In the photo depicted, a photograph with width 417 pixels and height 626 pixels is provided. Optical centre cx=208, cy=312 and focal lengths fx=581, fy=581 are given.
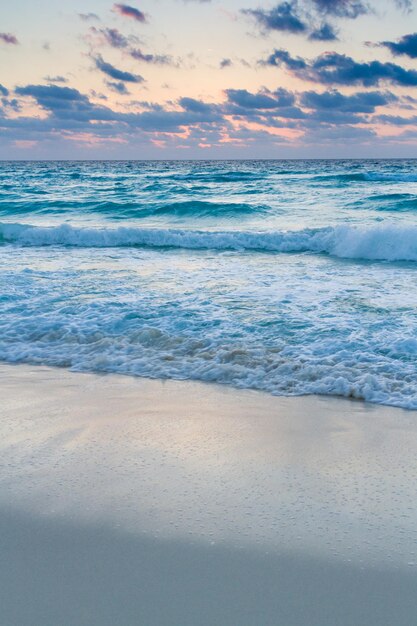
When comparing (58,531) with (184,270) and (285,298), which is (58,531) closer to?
(285,298)

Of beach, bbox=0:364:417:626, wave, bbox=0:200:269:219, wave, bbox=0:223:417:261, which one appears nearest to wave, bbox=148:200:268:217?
wave, bbox=0:200:269:219

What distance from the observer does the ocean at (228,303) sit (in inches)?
212

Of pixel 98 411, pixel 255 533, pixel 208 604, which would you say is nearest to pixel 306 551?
pixel 255 533

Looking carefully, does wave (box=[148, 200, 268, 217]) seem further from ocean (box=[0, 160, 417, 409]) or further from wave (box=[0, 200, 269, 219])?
ocean (box=[0, 160, 417, 409])

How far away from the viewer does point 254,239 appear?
15.3 metres

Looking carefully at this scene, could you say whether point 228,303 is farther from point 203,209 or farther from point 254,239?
point 203,209

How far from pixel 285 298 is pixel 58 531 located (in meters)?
5.63

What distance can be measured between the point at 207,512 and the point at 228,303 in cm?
490

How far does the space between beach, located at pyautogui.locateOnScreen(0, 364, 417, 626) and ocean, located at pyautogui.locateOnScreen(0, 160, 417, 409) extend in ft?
2.60

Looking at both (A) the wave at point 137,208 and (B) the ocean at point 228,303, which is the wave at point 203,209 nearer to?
(A) the wave at point 137,208

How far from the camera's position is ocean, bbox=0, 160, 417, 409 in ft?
17.7

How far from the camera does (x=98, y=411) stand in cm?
441

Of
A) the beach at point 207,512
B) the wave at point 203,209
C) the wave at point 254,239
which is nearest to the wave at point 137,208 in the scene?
the wave at point 203,209

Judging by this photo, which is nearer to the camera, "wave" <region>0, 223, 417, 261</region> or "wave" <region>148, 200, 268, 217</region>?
"wave" <region>0, 223, 417, 261</region>
